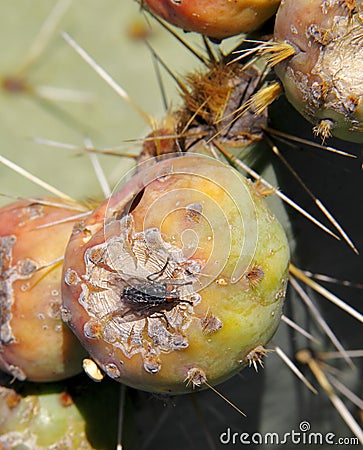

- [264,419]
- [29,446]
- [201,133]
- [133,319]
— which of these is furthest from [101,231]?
[264,419]

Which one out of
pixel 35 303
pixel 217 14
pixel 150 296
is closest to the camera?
pixel 150 296

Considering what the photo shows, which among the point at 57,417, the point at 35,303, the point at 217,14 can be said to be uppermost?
the point at 217,14

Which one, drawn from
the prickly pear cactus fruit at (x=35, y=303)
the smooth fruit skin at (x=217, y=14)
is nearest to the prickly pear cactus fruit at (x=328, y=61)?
the smooth fruit skin at (x=217, y=14)

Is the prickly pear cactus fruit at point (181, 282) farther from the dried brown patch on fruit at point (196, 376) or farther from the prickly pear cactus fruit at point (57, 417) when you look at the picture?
the prickly pear cactus fruit at point (57, 417)

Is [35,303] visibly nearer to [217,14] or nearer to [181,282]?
[181,282]

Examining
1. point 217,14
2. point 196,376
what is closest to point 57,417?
point 196,376

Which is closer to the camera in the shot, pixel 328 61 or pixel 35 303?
pixel 328 61

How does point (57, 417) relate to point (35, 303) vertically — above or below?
below
